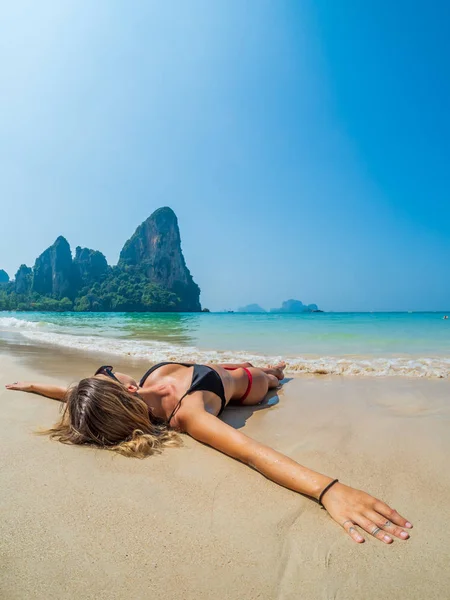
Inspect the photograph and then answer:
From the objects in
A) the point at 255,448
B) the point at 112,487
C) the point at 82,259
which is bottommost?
the point at 112,487

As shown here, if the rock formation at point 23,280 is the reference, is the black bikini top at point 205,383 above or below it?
below

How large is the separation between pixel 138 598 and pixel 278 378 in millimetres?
4239

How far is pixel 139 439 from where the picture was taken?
2566mm

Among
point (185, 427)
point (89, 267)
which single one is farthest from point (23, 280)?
point (185, 427)

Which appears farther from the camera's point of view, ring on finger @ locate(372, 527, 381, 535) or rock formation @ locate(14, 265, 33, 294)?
rock formation @ locate(14, 265, 33, 294)

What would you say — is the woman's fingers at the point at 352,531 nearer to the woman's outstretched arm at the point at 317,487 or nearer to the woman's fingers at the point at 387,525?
the woman's outstretched arm at the point at 317,487

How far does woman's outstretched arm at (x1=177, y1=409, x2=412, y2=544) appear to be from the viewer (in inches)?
63.7

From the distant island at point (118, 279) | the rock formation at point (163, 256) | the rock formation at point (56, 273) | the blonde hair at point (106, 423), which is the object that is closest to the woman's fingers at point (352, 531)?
the blonde hair at point (106, 423)

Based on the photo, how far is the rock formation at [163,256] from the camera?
112 meters

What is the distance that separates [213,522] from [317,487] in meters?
0.61

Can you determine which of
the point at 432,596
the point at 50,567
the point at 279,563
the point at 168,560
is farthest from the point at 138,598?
the point at 432,596

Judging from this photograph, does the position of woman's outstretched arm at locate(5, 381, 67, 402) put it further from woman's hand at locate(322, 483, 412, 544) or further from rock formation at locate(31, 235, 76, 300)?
rock formation at locate(31, 235, 76, 300)

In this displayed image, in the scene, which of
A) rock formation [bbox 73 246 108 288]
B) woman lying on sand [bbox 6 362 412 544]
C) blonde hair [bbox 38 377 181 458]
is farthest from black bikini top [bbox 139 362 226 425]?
rock formation [bbox 73 246 108 288]

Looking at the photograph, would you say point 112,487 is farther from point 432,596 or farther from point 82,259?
point 82,259
